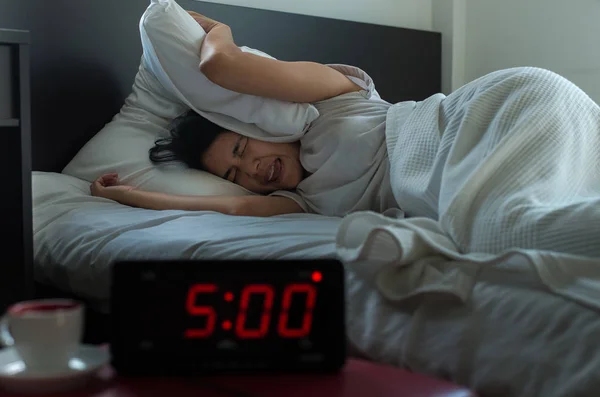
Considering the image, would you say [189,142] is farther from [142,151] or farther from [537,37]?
[537,37]

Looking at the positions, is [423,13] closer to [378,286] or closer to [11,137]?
[11,137]

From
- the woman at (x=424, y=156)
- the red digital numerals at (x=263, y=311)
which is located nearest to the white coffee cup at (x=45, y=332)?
the red digital numerals at (x=263, y=311)

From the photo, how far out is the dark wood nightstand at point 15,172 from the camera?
1269 millimetres

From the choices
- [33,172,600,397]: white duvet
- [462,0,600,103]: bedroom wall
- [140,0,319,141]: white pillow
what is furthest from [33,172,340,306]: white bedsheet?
[462,0,600,103]: bedroom wall

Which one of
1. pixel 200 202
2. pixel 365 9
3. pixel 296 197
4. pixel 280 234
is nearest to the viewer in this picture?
pixel 280 234

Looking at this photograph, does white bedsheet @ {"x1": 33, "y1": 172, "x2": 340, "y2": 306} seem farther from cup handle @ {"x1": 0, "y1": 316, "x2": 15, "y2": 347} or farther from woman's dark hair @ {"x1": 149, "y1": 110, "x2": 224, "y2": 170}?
cup handle @ {"x1": 0, "y1": 316, "x2": 15, "y2": 347}

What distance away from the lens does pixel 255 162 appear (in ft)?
5.51

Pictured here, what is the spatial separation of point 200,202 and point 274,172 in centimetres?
19

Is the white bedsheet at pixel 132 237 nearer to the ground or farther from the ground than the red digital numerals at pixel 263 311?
nearer to the ground

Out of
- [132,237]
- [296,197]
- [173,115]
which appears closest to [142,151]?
[173,115]

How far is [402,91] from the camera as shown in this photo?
8.73 ft

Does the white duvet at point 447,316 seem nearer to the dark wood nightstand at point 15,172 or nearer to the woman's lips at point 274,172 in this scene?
the dark wood nightstand at point 15,172

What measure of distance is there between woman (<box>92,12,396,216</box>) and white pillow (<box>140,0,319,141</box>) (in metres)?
0.03

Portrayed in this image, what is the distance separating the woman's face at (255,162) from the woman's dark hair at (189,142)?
0.02 meters
